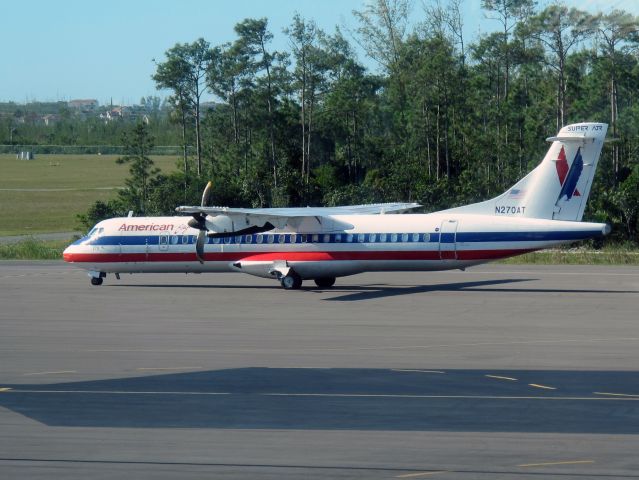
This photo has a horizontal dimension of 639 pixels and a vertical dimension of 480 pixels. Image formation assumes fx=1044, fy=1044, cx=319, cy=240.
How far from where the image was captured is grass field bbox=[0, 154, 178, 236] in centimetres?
8531

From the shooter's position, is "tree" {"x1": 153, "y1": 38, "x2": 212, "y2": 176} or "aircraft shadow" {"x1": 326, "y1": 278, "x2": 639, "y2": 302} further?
"tree" {"x1": 153, "y1": 38, "x2": 212, "y2": 176}

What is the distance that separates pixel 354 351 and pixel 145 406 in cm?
700

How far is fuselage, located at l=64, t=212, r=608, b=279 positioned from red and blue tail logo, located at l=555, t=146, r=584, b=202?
109 centimetres

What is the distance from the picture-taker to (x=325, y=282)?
122ft

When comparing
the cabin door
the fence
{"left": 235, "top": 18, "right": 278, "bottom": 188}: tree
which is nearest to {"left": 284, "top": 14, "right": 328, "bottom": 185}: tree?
{"left": 235, "top": 18, "right": 278, "bottom": 188}: tree

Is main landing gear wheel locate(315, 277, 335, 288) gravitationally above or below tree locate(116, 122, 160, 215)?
below

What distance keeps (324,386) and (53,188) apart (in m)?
110

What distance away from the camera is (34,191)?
119 meters

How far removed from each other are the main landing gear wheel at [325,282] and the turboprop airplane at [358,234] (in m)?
0.04

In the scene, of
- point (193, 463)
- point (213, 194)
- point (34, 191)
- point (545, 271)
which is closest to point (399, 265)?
point (545, 271)

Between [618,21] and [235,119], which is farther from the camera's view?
[235,119]

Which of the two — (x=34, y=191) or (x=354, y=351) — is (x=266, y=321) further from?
(x=34, y=191)

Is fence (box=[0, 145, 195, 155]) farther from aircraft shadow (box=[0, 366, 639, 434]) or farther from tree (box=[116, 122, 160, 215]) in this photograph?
aircraft shadow (box=[0, 366, 639, 434])

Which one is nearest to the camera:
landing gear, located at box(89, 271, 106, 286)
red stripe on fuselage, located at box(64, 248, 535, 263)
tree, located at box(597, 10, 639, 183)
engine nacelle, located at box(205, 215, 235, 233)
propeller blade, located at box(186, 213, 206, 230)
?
red stripe on fuselage, located at box(64, 248, 535, 263)
